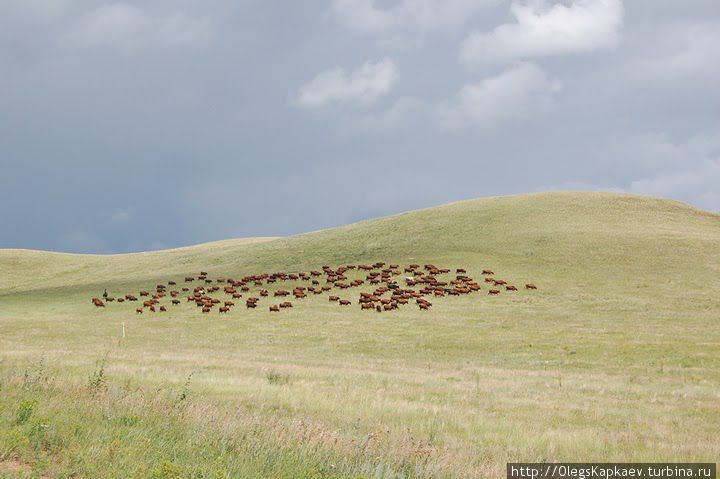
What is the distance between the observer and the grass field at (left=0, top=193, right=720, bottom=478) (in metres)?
8.87

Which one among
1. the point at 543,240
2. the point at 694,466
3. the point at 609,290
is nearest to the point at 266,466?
the point at 694,466

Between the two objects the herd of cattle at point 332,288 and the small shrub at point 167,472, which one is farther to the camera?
the herd of cattle at point 332,288

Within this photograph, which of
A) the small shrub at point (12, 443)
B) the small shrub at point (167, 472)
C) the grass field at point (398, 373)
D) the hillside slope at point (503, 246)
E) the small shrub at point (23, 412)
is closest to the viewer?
the small shrub at point (167, 472)

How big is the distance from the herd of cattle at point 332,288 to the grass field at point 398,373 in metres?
1.73

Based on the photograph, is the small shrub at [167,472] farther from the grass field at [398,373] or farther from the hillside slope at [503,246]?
the hillside slope at [503,246]

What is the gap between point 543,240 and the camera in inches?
2677

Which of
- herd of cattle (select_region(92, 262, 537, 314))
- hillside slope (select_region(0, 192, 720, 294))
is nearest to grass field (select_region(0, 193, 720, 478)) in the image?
hillside slope (select_region(0, 192, 720, 294))

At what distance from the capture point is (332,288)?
53.4 m

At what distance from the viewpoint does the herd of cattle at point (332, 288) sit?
46719 millimetres

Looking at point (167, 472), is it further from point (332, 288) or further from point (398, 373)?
point (332, 288)

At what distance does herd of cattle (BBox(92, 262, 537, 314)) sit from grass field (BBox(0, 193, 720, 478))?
1734mm

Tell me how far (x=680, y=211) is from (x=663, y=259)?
107 feet

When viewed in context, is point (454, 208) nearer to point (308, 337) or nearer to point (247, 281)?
point (247, 281)

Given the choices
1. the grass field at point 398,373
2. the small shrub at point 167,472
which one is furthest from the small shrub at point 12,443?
the small shrub at point 167,472
